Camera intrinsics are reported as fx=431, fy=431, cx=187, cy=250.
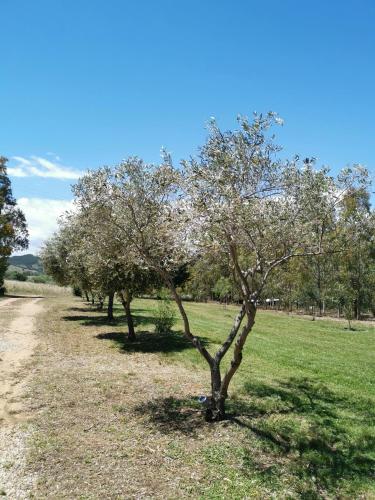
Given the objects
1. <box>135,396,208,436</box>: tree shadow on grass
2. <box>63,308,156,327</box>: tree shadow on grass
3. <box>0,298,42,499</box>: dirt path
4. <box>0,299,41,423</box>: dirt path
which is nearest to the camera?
<box>0,298,42,499</box>: dirt path

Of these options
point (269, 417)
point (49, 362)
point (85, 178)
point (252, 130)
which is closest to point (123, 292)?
point (49, 362)

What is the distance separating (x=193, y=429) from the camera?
11273 mm

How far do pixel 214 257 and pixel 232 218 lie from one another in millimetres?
2723

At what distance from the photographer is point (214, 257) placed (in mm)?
12352

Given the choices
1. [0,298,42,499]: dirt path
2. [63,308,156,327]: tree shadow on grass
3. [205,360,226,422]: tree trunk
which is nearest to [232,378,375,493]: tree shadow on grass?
[205,360,226,422]: tree trunk

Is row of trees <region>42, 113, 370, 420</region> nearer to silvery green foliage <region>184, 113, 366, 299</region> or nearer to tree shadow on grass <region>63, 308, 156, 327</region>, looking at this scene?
silvery green foliage <region>184, 113, 366, 299</region>

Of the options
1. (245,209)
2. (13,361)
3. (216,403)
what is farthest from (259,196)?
(13,361)

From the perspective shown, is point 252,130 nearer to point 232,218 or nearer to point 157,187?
point 232,218

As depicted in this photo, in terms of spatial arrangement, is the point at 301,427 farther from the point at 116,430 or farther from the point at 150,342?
the point at 150,342

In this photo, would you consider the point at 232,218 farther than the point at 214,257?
No

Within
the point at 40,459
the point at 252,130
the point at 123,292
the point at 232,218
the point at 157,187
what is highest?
the point at 252,130

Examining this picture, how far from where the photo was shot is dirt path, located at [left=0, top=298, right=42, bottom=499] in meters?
8.55

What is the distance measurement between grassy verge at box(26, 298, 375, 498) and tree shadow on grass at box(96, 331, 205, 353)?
38.0 inches

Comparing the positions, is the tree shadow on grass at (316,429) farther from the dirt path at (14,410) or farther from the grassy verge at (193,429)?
the dirt path at (14,410)
